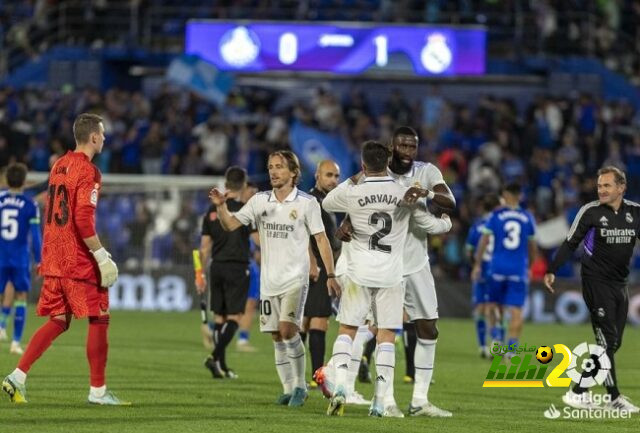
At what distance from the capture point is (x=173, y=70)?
109 feet

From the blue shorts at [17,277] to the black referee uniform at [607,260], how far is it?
8596 mm

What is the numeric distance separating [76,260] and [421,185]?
3.01 metres

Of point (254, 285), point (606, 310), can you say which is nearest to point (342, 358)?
point (606, 310)

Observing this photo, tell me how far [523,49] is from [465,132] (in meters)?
4.43

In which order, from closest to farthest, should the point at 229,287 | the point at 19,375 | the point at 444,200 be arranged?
the point at 444,200 < the point at 19,375 < the point at 229,287

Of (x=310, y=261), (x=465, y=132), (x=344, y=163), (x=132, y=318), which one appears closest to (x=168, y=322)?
(x=132, y=318)

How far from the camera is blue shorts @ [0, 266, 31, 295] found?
Result: 771 inches

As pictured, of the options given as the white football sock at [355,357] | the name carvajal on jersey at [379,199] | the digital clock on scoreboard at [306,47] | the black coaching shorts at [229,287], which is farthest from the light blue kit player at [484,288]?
the digital clock on scoreboard at [306,47]

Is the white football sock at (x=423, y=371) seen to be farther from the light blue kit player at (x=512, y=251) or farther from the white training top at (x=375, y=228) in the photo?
the light blue kit player at (x=512, y=251)

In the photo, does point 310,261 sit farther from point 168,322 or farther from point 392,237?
point 168,322

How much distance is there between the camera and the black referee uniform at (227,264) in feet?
54.7

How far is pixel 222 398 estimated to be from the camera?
13781mm

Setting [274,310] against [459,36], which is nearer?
[274,310]

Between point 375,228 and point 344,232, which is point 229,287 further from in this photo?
point 375,228
